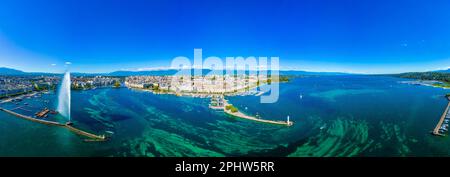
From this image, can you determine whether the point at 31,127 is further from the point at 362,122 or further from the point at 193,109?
the point at 362,122

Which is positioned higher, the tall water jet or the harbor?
the tall water jet

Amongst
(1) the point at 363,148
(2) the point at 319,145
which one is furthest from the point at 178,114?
(1) the point at 363,148

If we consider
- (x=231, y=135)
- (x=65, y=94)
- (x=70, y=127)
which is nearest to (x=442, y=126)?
(x=231, y=135)

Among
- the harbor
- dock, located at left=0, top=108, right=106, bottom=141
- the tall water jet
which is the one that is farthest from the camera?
the tall water jet

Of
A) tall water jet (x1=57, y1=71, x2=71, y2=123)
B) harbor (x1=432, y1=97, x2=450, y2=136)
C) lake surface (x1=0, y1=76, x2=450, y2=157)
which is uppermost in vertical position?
tall water jet (x1=57, y1=71, x2=71, y2=123)

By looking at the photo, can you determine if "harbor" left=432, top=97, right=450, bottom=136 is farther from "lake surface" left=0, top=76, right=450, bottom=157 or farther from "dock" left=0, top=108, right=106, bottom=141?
"dock" left=0, top=108, right=106, bottom=141

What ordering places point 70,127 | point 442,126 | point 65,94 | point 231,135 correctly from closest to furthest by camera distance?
1. point 231,135
2. point 442,126
3. point 70,127
4. point 65,94

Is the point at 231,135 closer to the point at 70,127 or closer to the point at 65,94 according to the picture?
the point at 70,127

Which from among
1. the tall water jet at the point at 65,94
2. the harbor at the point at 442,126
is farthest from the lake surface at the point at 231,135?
the tall water jet at the point at 65,94

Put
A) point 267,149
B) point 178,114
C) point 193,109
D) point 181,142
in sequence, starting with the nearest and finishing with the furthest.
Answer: point 267,149 < point 181,142 < point 178,114 < point 193,109

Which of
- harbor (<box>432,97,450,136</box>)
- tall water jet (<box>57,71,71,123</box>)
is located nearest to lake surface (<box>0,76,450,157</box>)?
harbor (<box>432,97,450,136</box>)

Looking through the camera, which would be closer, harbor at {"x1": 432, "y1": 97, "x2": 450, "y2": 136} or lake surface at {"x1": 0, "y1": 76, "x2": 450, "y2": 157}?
lake surface at {"x1": 0, "y1": 76, "x2": 450, "y2": 157}
